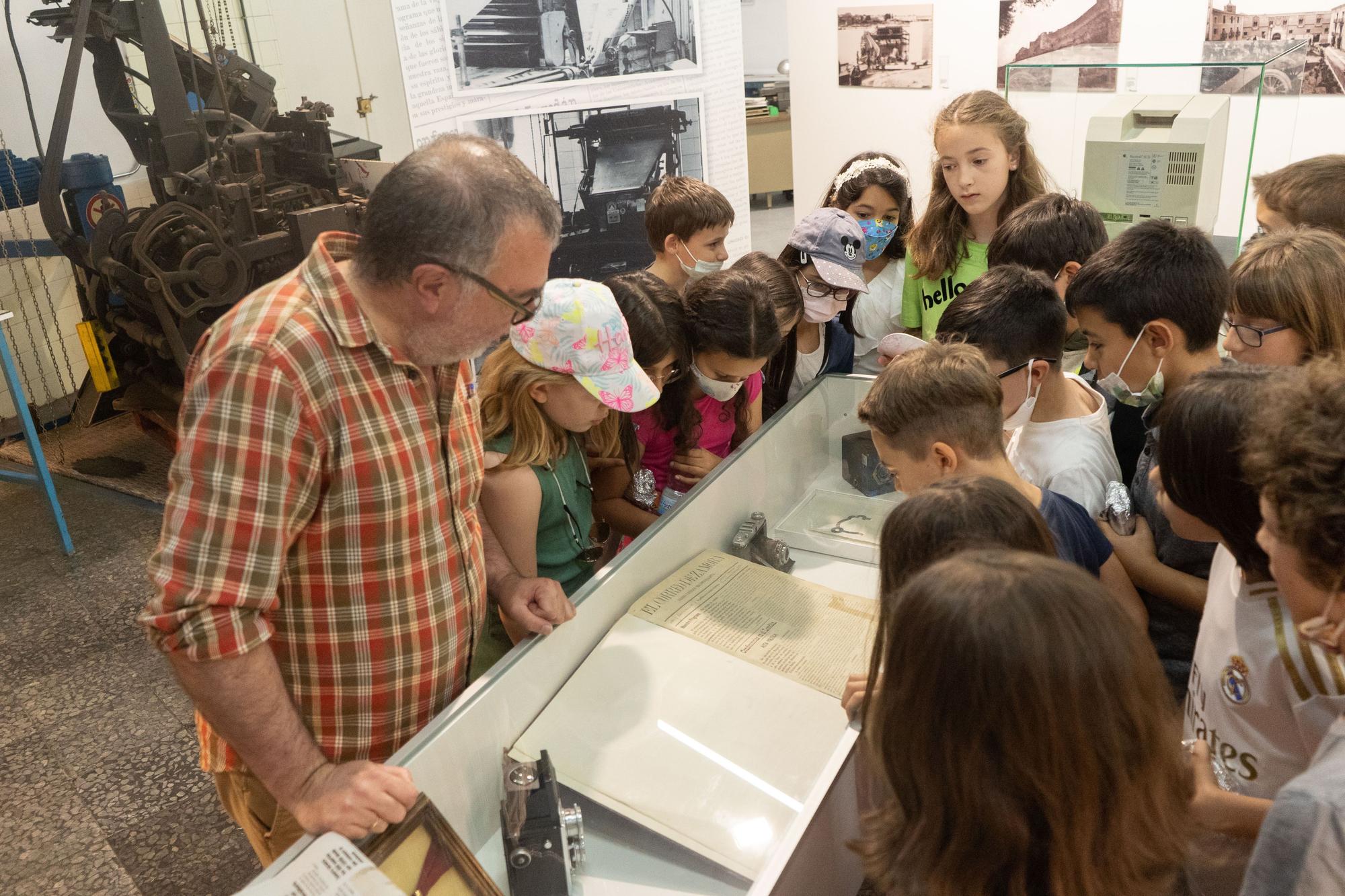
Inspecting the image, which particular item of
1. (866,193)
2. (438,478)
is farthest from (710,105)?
(438,478)

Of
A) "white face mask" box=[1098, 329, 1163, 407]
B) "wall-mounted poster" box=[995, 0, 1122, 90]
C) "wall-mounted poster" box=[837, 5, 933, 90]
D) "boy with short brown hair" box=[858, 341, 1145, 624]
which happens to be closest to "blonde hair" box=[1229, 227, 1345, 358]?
"white face mask" box=[1098, 329, 1163, 407]

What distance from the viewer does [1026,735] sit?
2.97 feet

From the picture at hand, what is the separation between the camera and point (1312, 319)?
1.95m

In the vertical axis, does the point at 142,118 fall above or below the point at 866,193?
above

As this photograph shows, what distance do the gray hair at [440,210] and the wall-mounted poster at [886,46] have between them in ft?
16.5

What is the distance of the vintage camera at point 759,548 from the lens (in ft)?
7.10

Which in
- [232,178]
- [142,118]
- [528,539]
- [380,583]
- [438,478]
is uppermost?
[142,118]

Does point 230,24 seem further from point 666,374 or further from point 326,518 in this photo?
point 326,518

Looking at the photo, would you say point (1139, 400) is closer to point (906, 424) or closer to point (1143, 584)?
point (1143, 584)

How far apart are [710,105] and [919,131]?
203cm

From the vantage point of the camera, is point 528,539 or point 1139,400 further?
point 1139,400

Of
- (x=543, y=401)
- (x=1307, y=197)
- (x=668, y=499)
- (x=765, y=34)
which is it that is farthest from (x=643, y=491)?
(x=765, y=34)

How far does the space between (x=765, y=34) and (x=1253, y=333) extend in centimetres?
946

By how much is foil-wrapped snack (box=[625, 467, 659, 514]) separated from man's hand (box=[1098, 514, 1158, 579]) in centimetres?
97
